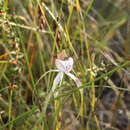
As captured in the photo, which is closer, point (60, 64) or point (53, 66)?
point (60, 64)

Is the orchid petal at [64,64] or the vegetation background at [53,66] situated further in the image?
the vegetation background at [53,66]

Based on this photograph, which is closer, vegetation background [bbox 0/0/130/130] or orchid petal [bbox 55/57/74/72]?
orchid petal [bbox 55/57/74/72]

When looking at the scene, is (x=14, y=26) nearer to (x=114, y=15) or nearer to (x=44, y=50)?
(x=44, y=50)

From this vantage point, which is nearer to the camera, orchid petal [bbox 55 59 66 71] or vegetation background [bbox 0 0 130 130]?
orchid petal [bbox 55 59 66 71]

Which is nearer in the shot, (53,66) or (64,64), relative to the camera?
(64,64)

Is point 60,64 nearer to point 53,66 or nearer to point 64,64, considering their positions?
point 64,64

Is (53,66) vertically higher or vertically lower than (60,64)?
lower

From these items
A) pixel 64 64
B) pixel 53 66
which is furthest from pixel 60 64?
pixel 53 66

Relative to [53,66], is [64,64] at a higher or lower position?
higher
